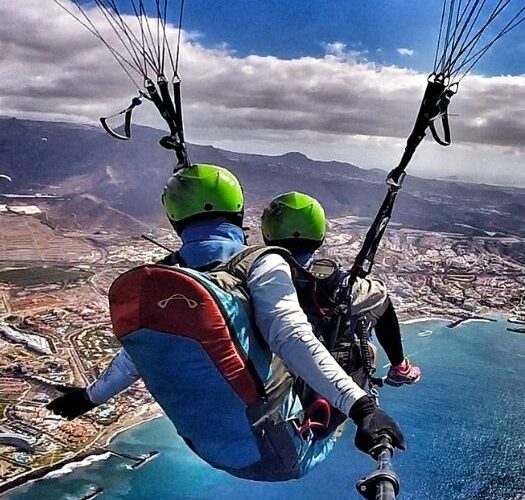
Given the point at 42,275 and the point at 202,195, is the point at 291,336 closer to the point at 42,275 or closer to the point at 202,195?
the point at 202,195

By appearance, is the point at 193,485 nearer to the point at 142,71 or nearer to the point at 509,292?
the point at 142,71

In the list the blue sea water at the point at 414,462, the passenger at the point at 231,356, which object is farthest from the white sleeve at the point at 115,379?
the blue sea water at the point at 414,462

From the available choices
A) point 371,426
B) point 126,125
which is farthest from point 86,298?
point 371,426

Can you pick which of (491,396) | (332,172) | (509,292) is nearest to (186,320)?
(491,396)

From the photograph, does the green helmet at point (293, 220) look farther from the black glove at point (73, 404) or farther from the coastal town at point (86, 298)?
the coastal town at point (86, 298)

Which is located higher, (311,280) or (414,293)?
(311,280)

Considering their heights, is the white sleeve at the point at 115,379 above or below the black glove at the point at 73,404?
above

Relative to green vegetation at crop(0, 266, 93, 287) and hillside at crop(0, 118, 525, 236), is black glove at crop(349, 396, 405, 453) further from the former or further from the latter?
hillside at crop(0, 118, 525, 236)
